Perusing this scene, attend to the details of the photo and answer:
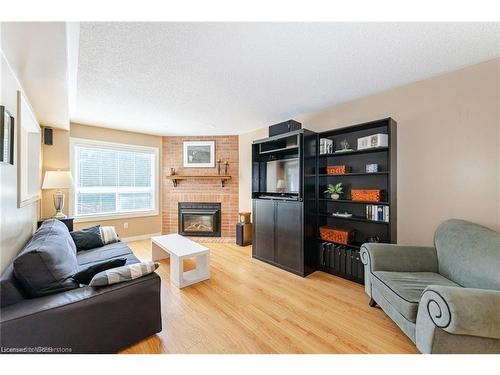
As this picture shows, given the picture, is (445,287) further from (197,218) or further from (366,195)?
(197,218)

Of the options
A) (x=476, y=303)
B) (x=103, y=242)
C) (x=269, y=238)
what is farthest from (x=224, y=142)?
(x=476, y=303)

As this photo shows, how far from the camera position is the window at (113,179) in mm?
3938

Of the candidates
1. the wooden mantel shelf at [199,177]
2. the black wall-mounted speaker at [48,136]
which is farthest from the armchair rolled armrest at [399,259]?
the black wall-mounted speaker at [48,136]

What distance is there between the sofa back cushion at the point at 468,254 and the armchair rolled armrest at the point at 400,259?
0.08 m

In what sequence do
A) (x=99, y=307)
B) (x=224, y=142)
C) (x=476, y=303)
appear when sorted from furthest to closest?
1. (x=224, y=142)
2. (x=99, y=307)
3. (x=476, y=303)

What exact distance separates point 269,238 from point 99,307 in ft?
7.37

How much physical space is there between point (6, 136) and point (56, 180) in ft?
6.53

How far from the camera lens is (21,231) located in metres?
1.96

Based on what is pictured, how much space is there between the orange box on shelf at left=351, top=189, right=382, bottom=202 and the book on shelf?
0.31 feet

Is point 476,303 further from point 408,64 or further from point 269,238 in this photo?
point 269,238

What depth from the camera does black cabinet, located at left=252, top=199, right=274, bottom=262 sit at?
125 inches

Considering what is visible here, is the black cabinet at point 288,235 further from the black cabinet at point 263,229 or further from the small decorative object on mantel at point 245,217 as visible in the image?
the small decorative object on mantel at point 245,217

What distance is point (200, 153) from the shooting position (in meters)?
4.74

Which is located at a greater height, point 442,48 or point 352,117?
point 442,48
